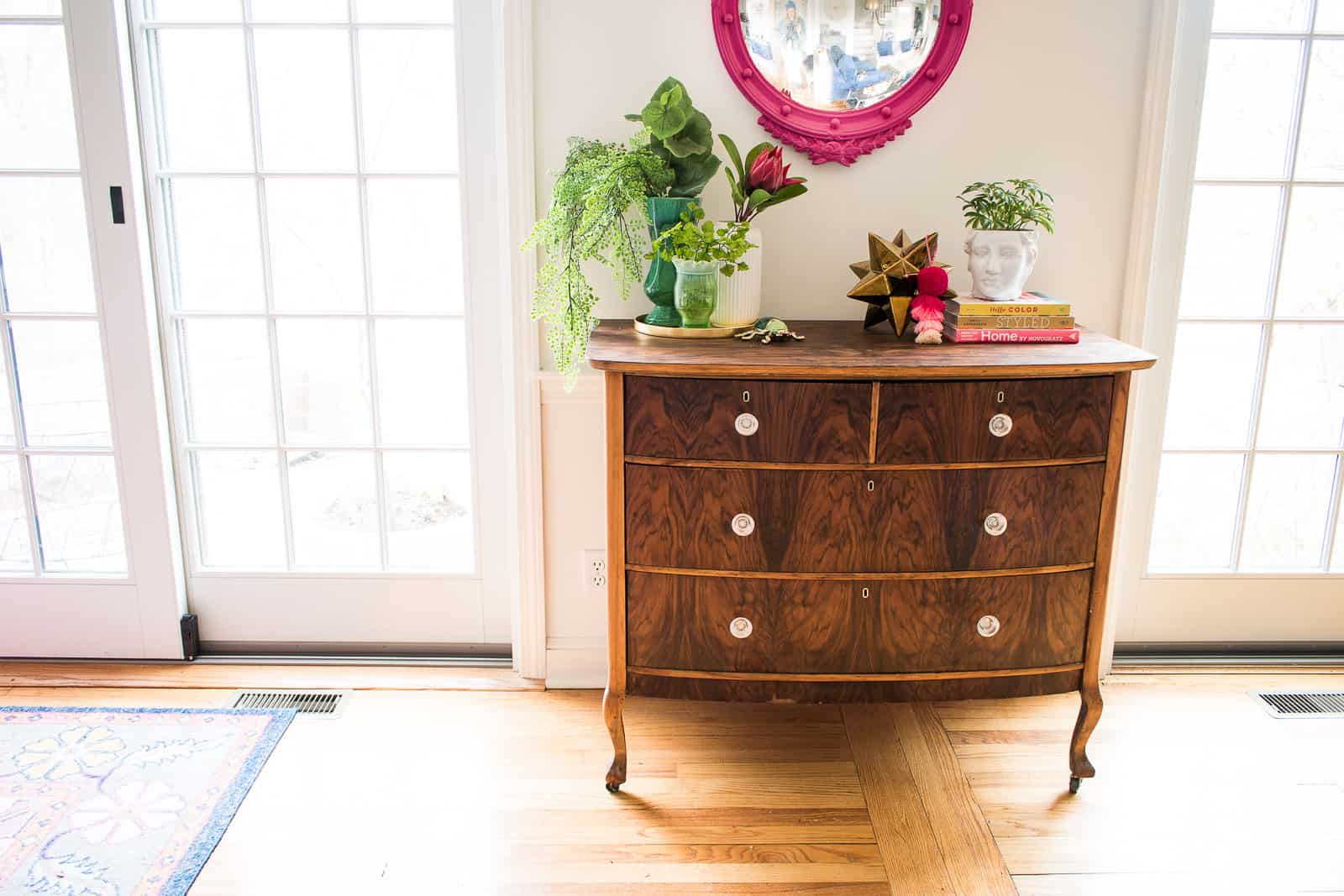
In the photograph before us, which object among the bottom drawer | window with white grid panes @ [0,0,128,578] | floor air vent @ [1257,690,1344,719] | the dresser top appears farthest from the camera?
floor air vent @ [1257,690,1344,719]

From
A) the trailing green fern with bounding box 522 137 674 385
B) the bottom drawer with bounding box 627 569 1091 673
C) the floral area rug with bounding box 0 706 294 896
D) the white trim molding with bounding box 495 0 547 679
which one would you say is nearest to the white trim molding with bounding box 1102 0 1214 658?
the bottom drawer with bounding box 627 569 1091 673

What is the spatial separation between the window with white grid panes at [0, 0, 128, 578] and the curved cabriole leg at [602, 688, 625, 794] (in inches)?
54.0

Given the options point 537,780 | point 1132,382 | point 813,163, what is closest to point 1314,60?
point 1132,382

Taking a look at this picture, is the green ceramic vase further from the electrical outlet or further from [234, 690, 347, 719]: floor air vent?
[234, 690, 347, 719]: floor air vent

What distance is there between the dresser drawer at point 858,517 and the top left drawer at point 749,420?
4 cm

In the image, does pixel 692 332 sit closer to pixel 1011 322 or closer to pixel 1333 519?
pixel 1011 322

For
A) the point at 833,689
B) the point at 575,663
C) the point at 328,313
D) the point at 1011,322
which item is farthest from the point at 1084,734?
the point at 328,313

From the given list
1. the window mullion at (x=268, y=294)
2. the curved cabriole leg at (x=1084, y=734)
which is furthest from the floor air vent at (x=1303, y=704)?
the window mullion at (x=268, y=294)

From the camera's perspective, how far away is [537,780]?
6.96ft

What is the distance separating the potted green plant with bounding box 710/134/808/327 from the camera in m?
2.01

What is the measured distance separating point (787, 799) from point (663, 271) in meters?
1.13

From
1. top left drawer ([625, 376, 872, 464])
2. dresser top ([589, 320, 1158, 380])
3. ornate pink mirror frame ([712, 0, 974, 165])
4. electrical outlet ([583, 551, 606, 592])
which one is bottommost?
electrical outlet ([583, 551, 606, 592])

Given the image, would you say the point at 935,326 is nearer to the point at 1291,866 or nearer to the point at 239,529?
the point at 1291,866

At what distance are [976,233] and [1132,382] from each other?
2.07ft
